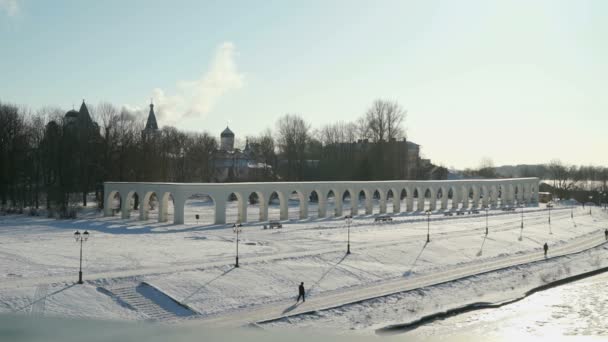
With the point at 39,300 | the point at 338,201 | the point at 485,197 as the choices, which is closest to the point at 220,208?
the point at 338,201

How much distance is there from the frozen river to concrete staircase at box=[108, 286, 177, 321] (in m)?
8.85

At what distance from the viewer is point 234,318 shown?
2002 cm

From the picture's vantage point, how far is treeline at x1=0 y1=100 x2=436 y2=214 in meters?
54.3

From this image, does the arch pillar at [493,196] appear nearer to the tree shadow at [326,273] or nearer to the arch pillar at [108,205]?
the tree shadow at [326,273]

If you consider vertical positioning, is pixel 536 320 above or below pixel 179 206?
below

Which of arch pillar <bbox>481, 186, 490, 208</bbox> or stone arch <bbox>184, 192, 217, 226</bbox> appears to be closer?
stone arch <bbox>184, 192, 217, 226</bbox>

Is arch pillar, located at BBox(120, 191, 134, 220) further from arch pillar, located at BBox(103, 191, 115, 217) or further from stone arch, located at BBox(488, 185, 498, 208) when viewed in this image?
stone arch, located at BBox(488, 185, 498, 208)

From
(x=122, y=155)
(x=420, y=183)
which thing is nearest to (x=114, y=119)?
(x=122, y=155)

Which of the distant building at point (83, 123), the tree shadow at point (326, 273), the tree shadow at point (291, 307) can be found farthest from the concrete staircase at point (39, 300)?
the distant building at point (83, 123)

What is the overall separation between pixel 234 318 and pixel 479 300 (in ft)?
36.1

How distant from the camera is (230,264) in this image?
2706 centimetres

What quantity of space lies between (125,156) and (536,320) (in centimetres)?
4579

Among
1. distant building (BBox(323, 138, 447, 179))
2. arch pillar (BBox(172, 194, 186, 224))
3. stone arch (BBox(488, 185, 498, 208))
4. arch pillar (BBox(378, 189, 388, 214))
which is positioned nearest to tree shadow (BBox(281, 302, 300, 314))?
arch pillar (BBox(172, 194, 186, 224))

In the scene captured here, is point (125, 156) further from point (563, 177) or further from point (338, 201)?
point (563, 177)
